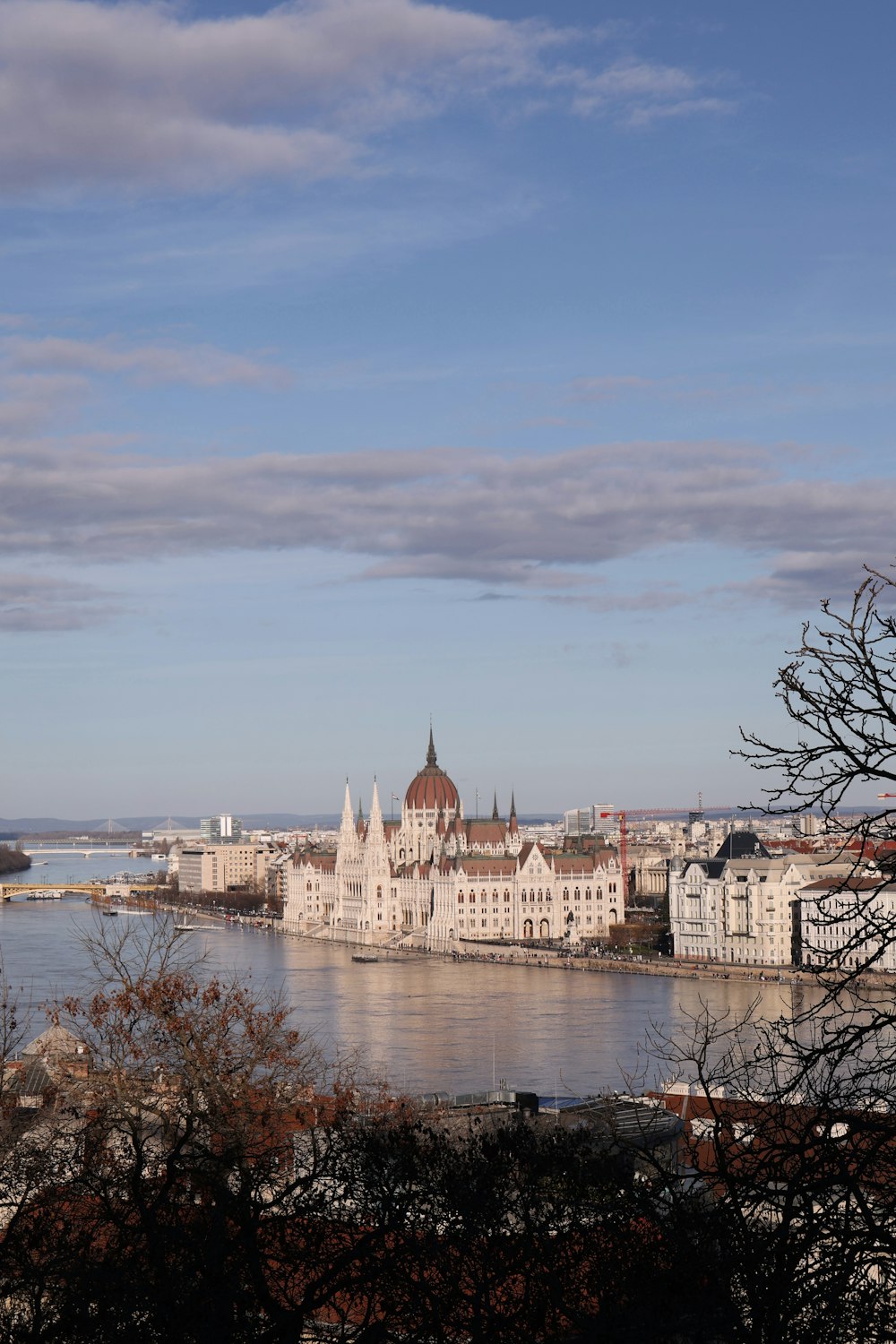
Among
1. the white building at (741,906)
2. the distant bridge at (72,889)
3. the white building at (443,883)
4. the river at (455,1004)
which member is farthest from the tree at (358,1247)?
the distant bridge at (72,889)

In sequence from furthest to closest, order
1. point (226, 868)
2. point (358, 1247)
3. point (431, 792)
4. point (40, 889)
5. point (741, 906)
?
point (226, 868), point (40, 889), point (431, 792), point (741, 906), point (358, 1247)

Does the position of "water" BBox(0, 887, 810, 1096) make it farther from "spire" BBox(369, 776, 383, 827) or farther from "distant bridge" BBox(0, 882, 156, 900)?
"distant bridge" BBox(0, 882, 156, 900)

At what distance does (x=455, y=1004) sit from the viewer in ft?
123

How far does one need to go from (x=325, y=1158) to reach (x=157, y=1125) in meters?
3.41

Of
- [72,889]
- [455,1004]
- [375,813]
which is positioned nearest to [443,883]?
[375,813]

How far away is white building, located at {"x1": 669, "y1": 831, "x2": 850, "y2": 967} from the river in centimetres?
378

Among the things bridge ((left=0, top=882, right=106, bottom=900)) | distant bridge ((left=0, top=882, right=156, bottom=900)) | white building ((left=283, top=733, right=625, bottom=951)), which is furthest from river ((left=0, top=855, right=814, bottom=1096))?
distant bridge ((left=0, top=882, right=156, bottom=900))

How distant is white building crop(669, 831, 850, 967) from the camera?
46750 millimetres

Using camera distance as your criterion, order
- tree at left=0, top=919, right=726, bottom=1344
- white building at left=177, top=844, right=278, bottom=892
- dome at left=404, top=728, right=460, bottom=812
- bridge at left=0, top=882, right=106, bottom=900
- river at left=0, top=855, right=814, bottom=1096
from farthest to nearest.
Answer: white building at left=177, top=844, right=278, bottom=892 → bridge at left=0, top=882, right=106, bottom=900 → dome at left=404, top=728, right=460, bottom=812 → river at left=0, top=855, right=814, bottom=1096 → tree at left=0, top=919, right=726, bottom=1344

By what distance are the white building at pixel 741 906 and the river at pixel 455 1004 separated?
3.78m

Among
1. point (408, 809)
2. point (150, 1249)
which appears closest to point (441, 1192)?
point (150, 1249)

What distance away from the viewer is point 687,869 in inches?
1980

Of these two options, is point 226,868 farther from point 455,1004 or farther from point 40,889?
point 455,1004

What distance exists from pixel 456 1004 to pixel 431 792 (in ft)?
96.8
